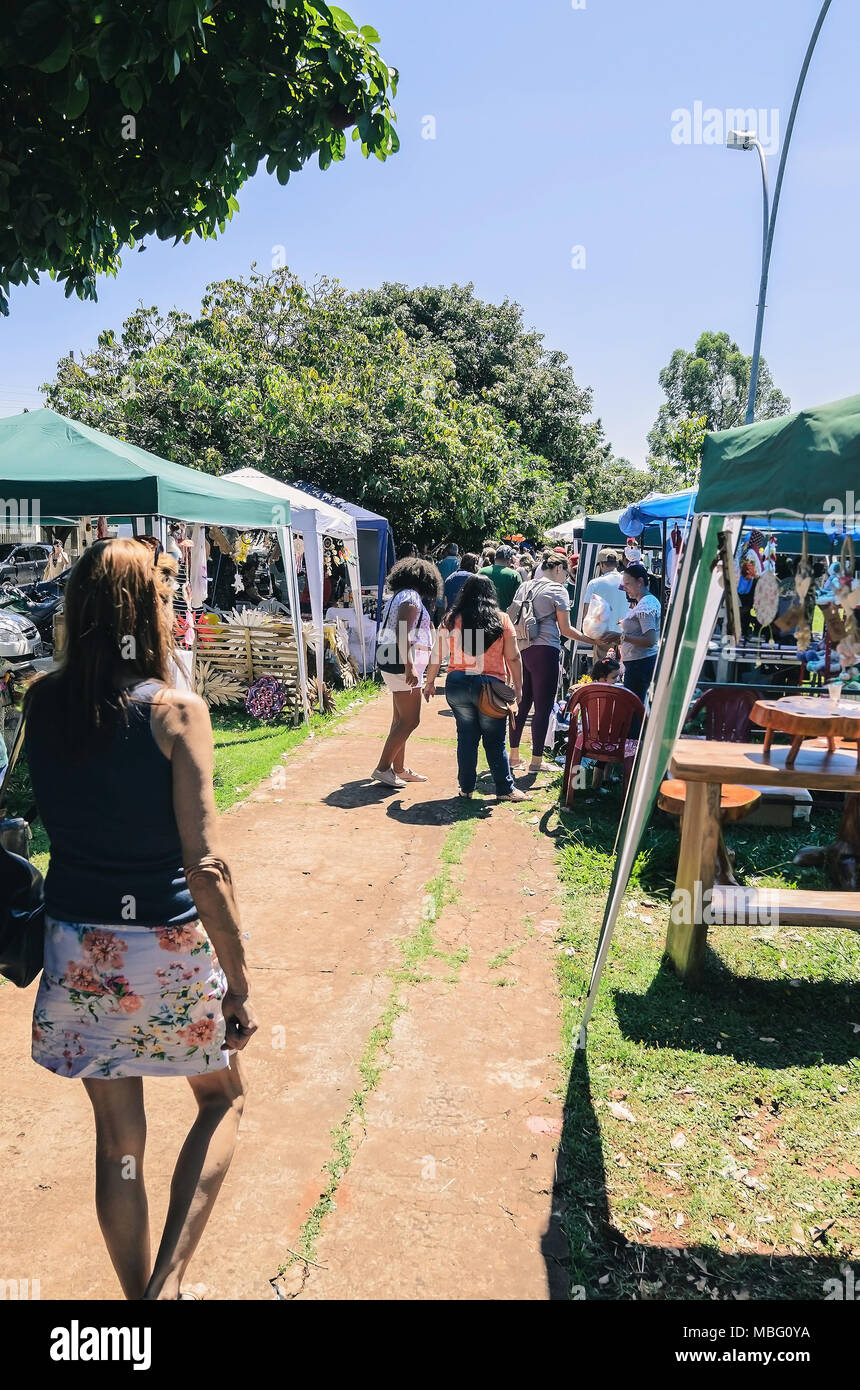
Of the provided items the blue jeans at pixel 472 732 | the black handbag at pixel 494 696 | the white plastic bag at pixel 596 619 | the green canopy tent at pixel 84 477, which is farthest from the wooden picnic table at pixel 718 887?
the green canopy tent at pixel 84 477

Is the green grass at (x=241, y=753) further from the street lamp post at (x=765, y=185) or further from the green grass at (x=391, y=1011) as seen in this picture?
the street lamp post at (x=765, y=185)

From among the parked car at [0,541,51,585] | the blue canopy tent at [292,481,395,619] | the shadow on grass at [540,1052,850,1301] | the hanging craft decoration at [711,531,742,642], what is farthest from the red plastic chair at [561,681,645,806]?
the parked car at [0,541,51,585]

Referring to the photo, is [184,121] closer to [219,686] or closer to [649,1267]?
[649,1267]

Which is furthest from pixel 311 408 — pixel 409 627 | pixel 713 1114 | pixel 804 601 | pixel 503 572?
pixel 713 1114

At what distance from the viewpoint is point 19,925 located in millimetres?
2158

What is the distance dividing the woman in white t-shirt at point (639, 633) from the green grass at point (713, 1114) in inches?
95.4

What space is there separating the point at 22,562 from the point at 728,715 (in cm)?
1635

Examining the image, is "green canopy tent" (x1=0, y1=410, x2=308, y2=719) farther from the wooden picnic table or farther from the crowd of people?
the wooden picnic table

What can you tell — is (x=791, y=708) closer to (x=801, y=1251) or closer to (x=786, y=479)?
(x=786, y=479)

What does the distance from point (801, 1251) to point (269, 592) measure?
1425 cm

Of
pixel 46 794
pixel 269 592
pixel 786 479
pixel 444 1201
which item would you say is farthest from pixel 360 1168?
pixel 269 592

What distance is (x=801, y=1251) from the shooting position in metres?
2.55

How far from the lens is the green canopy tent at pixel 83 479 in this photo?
6.53m

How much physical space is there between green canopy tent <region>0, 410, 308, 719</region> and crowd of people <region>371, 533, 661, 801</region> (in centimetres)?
196
